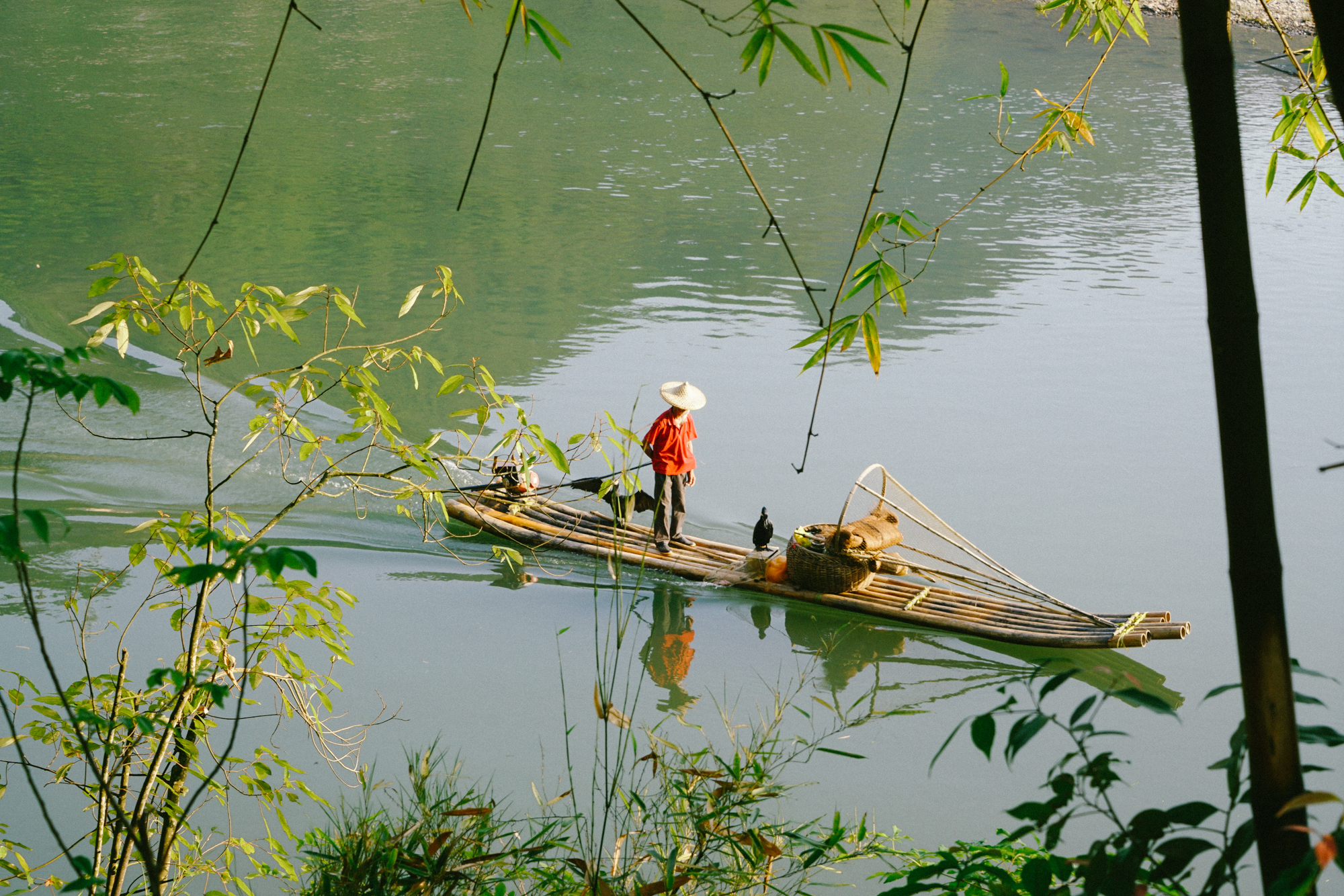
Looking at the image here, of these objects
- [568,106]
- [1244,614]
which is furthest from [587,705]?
[568,106]

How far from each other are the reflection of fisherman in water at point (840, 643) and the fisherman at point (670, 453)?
81 cm

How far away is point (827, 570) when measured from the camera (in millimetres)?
5312

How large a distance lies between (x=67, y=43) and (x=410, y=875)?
70.8 ft

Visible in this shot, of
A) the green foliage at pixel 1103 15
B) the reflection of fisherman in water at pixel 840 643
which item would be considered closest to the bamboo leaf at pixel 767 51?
the green foliage at pixel 1103 15

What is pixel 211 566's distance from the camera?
1.34 metres

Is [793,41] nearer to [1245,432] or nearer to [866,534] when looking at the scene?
[1245,432]

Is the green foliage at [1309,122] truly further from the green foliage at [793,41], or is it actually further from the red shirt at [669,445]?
the red shirt at [669,445]

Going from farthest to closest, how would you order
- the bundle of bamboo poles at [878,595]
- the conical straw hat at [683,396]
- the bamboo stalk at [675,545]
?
the bamboo stalk at [675,545]
the conical straw hat at [683,396]
the bundle of bamboo poles at [878,595]

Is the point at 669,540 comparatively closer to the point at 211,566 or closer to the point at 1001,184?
the point at 211,566

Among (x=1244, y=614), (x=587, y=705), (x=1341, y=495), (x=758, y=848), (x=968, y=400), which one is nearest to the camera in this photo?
(x=1244, y=614)

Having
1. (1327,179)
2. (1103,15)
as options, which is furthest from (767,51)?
(1103,15)

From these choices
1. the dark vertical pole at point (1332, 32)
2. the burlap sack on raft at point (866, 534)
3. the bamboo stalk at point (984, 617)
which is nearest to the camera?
the dark vertical pole at point (1332, 32)

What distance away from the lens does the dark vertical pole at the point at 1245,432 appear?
3.50 feet

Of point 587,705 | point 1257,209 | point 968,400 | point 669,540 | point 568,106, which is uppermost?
point 568,106
